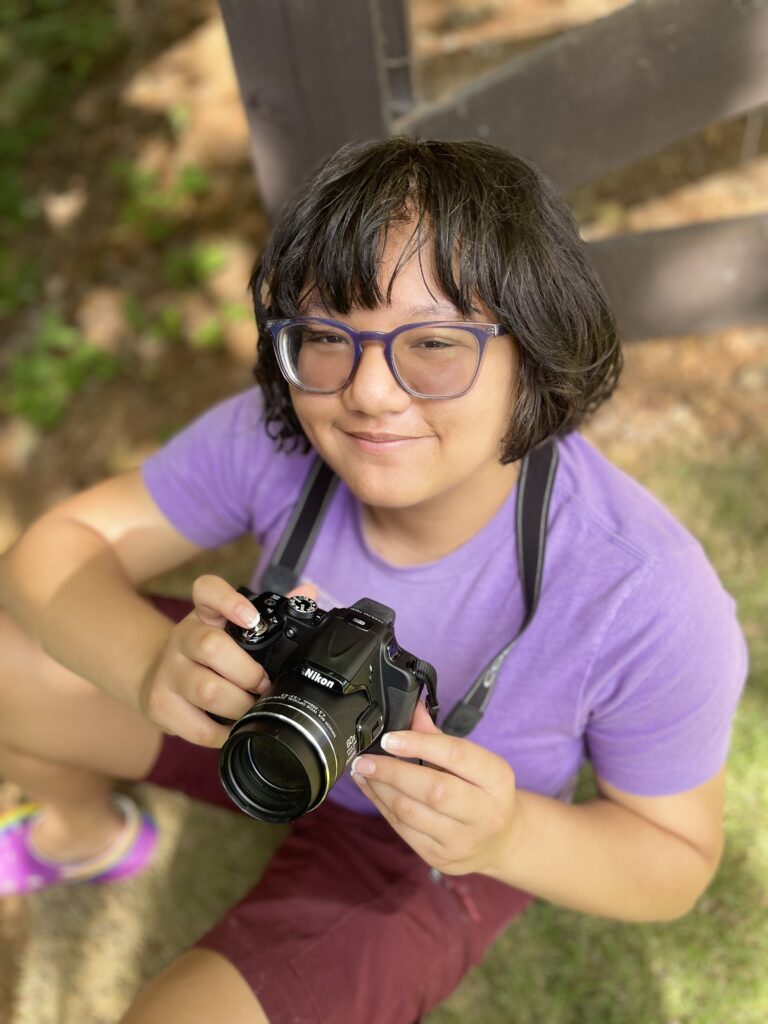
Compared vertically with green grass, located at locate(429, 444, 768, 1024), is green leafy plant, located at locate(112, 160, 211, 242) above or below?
above

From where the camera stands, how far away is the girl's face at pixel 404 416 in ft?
4.08

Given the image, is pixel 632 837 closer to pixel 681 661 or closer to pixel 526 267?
pixel 681 661

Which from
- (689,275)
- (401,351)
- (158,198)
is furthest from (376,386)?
(158,198)

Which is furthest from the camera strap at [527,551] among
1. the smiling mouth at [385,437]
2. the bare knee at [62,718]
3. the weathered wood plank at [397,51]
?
the weathered wood plank at [397,51]

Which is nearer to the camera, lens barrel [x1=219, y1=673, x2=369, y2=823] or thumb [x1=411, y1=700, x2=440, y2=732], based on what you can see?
lens barrel [x1=219, y1=673, x2=369, y2=823]

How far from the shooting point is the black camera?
3.76 ft

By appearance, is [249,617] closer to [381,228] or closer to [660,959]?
[381,228]

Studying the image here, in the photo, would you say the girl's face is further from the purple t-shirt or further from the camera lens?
the camera lens

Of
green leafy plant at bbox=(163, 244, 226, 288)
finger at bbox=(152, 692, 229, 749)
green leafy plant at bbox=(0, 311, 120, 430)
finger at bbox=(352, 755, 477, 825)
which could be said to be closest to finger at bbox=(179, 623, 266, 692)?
finger at bbox=(152, 692, 229, 749)

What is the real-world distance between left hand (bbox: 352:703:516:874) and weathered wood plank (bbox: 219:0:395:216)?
1534 millimetres

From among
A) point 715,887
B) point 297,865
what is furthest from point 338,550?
point 715,887

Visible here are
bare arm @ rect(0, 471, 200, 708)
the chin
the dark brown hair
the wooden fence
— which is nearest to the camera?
the dark brown hair

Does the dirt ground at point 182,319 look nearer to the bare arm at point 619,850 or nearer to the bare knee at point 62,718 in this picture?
the bare knee at point 62,718

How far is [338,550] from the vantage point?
1.72 m
